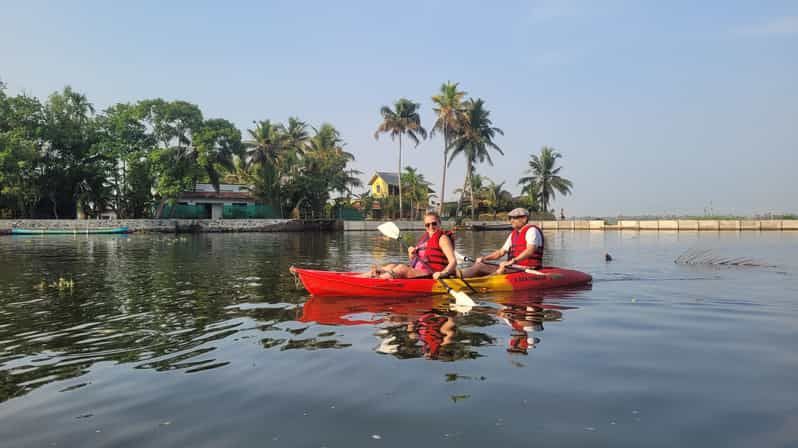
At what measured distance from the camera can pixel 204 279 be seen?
45.1ft

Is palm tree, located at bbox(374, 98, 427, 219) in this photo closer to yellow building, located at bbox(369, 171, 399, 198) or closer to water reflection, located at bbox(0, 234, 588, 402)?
yellow building, located at bbox(369, 171, 399, 198)

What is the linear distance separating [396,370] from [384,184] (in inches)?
2628

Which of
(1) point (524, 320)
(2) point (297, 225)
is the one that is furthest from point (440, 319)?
(2) point (297, 225)

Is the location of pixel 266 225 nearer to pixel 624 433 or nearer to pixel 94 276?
pixel 94 276

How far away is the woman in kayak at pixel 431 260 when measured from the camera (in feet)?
32.7

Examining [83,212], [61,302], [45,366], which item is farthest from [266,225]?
[45,366]

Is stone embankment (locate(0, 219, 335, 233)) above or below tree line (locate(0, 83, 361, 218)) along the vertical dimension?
below

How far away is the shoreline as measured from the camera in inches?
1767

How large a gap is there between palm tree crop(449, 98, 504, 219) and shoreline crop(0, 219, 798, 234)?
7269 millimetres

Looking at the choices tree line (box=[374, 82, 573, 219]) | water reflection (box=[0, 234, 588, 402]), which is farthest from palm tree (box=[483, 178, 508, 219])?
water reflection (box=[0, 234, 588, 402])

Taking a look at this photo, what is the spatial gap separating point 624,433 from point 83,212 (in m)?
56.6

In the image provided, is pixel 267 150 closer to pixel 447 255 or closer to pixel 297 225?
pixel 297 225

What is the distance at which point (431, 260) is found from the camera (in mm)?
10375

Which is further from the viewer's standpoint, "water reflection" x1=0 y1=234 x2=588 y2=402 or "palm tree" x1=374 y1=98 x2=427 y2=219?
"palm tree" x1=374 y1=98 x2=427 y2=219
